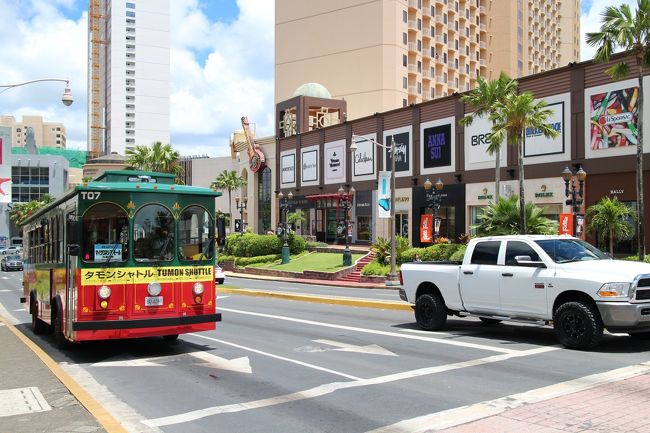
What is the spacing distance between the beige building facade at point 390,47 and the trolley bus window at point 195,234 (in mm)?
66628

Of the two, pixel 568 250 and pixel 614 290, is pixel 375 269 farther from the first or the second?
pixel 614 290

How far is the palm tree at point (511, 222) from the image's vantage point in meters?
28.8

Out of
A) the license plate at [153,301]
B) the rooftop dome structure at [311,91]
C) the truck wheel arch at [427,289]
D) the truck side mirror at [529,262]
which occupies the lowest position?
the truck wheel arch at [427,289]

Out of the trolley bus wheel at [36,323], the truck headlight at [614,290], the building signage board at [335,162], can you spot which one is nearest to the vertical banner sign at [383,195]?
the trolley bus wheel at [36,323]

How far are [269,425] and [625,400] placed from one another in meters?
4.22

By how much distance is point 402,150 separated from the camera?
51.0 meters

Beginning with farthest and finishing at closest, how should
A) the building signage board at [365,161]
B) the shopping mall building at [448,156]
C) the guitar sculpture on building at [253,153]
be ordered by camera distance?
the guitar sculpture on building at [253,153] → the building signage board at [365,161] → the shopping mall building at [448,156]

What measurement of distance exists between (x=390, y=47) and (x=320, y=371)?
71587 millimetres

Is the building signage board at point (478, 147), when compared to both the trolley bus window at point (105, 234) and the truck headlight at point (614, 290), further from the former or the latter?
the trolley bus window at point (105, 234)

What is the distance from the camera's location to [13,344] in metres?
13.3

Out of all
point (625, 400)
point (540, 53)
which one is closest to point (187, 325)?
point (625, 400)

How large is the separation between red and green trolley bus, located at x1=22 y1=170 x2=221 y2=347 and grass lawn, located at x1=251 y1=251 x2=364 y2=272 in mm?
28990

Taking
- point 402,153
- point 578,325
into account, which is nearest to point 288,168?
point 402,153

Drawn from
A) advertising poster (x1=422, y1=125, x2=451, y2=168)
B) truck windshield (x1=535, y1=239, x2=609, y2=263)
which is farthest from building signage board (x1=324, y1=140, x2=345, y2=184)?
truck windshield (x1=535, y1=239, x2=609, y2=263)
